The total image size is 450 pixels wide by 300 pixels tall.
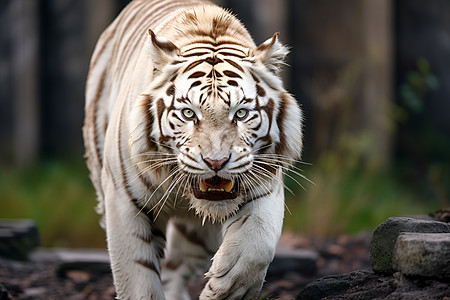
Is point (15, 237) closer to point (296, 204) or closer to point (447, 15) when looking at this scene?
point (296, 204)

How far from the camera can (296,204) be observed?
618cm

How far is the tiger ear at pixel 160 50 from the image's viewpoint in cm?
286

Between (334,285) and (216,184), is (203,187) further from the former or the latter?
(334,285)

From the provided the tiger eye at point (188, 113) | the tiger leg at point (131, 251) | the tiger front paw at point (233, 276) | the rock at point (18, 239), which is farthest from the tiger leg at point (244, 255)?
the rock at point (18, 239)

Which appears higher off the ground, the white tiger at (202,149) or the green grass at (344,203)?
the white tiger at (202,149)

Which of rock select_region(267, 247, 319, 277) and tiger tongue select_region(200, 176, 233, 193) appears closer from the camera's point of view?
tiger tongue select_region(200, 176, 233, 193)

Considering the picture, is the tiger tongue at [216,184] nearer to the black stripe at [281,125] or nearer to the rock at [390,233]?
the black stripe at [281,125]

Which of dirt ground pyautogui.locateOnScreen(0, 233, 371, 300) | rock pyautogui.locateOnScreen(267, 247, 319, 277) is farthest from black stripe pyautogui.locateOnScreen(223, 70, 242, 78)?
rock pyautogui.locateOnScreen(267, 247, 319, 277)

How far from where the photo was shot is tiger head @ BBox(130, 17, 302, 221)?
2639mm

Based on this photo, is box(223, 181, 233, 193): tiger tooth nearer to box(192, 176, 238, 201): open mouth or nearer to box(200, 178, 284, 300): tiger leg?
box(192, 176, 238, 201): open mouth

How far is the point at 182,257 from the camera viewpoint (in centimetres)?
401

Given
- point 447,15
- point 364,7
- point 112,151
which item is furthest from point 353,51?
point 112,151

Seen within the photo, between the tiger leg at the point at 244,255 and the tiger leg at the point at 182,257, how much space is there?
→ 3.45ft

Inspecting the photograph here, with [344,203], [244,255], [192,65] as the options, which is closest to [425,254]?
[244,255]
